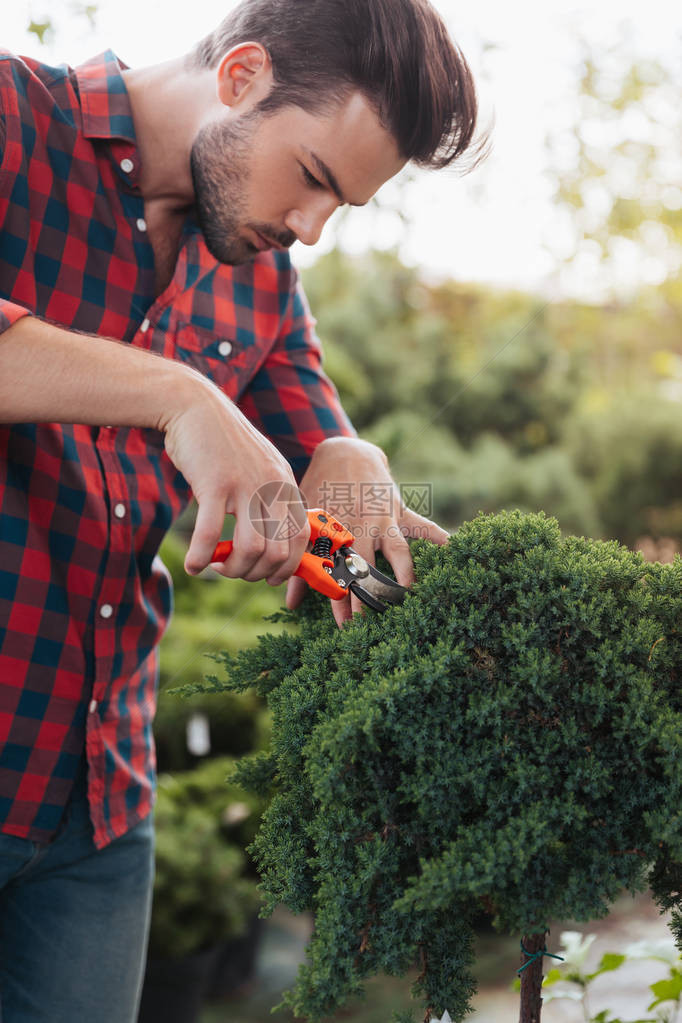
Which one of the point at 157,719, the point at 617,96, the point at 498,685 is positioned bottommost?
the point at 498,685

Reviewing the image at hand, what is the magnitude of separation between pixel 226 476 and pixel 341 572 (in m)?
0.17

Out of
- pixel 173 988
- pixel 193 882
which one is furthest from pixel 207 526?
pixel 173 988

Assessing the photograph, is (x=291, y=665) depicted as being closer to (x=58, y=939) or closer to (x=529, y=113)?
(x=58, y=939)

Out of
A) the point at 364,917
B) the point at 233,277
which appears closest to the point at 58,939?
the point at 364,917

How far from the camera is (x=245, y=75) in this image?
3.43 feet

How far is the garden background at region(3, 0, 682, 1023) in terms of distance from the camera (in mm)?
2457

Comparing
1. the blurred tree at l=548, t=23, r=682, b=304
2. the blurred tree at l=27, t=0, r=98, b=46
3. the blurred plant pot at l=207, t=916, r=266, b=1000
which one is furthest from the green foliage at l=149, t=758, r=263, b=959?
the blurred tree at l=548, t=23, r=682, b=304

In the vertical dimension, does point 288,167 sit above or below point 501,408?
below

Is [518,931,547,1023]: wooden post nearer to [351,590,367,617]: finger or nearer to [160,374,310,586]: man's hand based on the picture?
[351,590,367,617]: finger

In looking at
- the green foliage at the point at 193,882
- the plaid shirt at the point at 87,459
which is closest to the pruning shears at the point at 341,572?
the plaid shirt at the point at 87,459

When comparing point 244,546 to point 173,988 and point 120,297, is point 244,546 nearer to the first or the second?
point 120,297

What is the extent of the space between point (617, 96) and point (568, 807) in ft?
10.7

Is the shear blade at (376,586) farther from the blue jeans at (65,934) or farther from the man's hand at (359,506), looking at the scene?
the blue jeans at (65,934)

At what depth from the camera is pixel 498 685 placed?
763 millimetres
